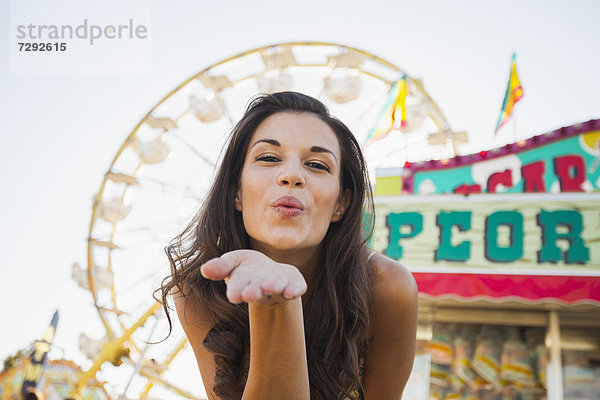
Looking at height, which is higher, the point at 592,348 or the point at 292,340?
the point at 292,340

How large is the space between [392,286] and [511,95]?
336 inches

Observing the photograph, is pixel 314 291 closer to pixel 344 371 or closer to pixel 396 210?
pixel 344 371

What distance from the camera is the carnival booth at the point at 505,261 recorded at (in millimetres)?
5416

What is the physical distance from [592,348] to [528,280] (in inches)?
55.0

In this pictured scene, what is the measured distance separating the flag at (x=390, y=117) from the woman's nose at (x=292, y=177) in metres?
7.40

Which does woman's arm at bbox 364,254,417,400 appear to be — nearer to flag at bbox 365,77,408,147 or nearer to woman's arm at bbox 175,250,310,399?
woman's arm at bbox 175,250,310,399

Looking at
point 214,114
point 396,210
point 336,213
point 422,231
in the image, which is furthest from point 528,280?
point 214,114

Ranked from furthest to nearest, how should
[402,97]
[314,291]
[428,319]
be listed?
[402,97]
[428,319]
[314,291]

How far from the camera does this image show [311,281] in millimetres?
1963

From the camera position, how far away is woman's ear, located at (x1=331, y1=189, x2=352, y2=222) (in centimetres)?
198

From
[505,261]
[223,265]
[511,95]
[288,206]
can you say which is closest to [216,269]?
[223,265]

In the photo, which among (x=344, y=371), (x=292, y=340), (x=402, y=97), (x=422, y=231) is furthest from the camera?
(x=402, y=97)

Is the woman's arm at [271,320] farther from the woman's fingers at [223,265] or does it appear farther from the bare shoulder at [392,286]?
the bare shoulder at [392,286]

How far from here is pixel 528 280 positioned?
5.40 m
